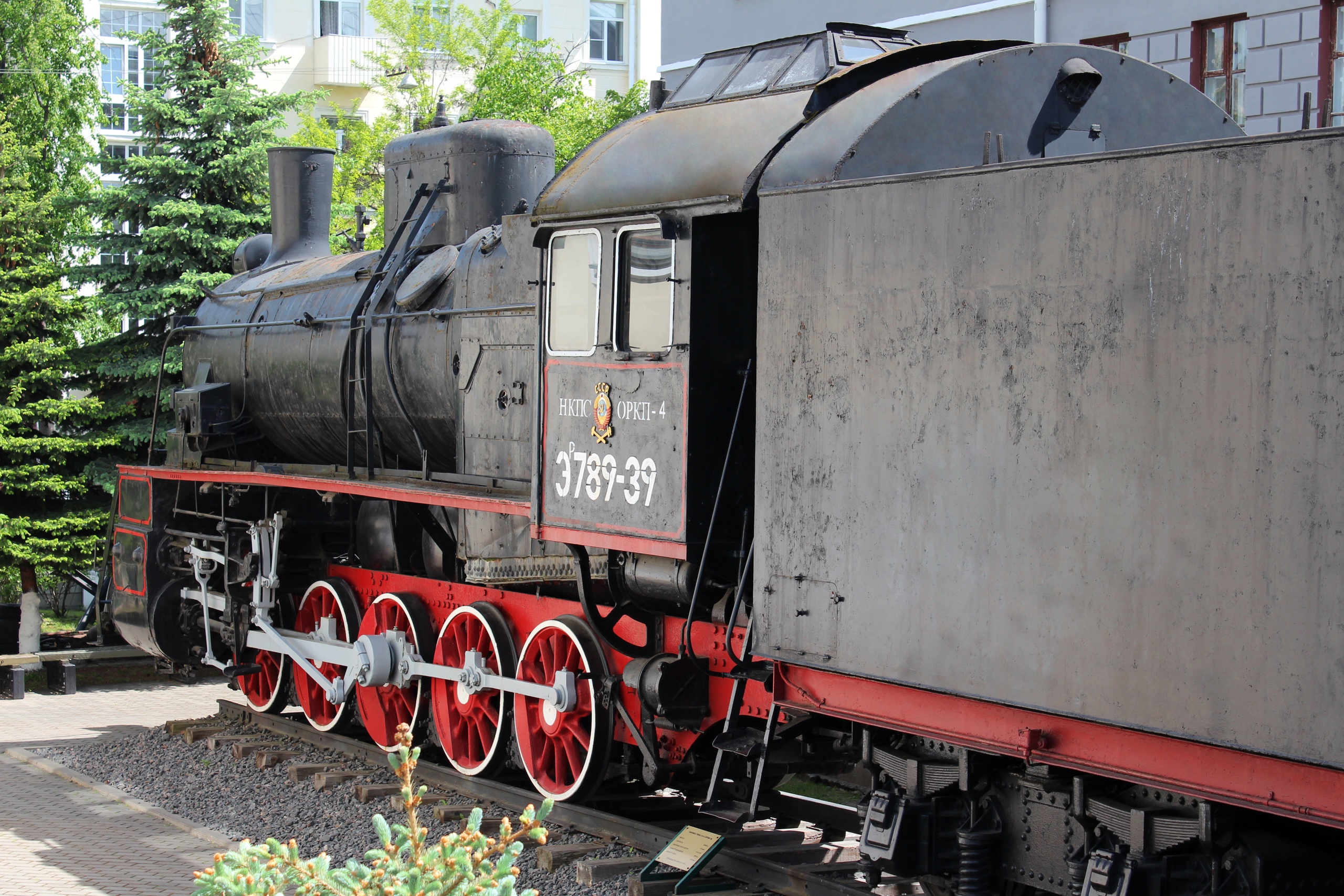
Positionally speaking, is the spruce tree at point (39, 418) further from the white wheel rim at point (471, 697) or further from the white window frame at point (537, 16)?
the white window frame at point (537, 16)

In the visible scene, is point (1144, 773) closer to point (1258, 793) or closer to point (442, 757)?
point (1258, 793)

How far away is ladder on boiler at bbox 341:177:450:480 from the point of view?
9445 mm

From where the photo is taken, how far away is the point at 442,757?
9.73 metres

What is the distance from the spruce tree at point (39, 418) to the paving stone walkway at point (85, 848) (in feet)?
20.6

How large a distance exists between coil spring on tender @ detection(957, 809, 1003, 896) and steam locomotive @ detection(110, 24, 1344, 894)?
0.02m

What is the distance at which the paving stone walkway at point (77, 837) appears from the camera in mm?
7207

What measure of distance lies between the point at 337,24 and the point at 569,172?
109 ft

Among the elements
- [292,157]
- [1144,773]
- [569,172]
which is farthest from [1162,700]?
[292,157]

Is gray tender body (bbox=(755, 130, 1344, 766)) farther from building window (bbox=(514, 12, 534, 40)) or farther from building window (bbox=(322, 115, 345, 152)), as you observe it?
building window (bbox=(514, 12, 534, 40))

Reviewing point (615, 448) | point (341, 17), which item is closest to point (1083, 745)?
point (615, 448)

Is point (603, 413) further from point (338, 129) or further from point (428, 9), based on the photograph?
point (338, 129)

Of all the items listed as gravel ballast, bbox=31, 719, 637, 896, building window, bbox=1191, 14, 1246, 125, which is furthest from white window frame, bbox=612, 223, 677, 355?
building window, bbox=1191, 14, 1246, 125

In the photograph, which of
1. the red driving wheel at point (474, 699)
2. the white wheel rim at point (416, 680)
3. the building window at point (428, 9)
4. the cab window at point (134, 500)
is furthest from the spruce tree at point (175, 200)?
the building window at point (428, 9)

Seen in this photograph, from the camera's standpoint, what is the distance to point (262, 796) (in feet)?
29.6
